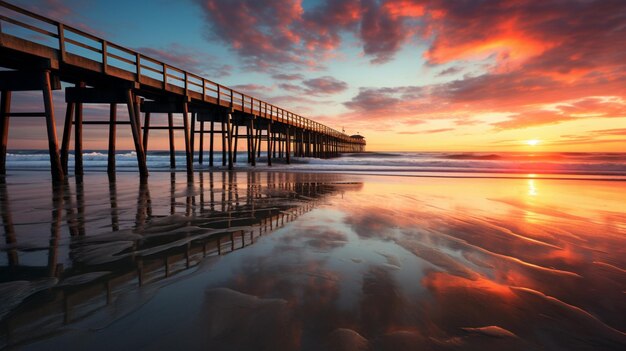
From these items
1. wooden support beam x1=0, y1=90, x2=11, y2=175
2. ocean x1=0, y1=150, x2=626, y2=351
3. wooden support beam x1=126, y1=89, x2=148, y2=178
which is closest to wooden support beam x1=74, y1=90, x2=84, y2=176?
wooden support beam x1=0, y1=90, x2=11, y2=175

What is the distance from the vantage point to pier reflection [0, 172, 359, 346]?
1790 millimetres

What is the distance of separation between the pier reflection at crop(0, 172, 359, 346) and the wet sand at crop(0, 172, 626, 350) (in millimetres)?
16

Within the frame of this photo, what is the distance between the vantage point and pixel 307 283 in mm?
2180

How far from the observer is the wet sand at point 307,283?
59.8 inches

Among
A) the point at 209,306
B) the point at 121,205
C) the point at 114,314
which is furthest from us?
the point at 121,205

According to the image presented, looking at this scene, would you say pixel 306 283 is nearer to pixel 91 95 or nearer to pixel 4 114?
pixel 91 95

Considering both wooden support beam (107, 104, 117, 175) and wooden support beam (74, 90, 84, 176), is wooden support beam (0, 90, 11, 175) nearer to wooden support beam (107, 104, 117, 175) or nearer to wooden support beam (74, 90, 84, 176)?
wooden support beam (74, 90, 84, 176)

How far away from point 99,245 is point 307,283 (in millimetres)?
2247

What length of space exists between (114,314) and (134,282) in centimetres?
47

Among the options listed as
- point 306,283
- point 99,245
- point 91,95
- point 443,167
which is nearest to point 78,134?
point 91,95

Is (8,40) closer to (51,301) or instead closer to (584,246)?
(51,301)

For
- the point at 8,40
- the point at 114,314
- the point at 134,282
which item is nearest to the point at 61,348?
the point at 114,314

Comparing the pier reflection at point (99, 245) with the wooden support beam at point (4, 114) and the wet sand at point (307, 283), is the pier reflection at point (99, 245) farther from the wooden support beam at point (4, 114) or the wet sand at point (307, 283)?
the wooden support beam at point (4, 114)

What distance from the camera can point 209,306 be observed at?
Result: 180 centimetres
